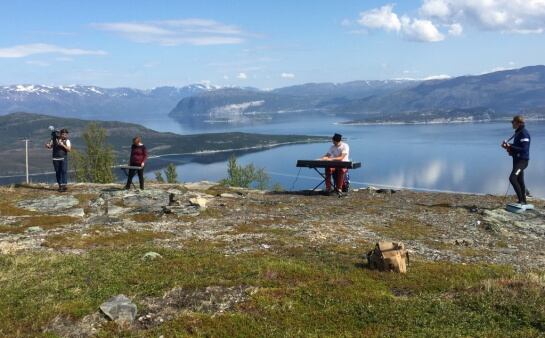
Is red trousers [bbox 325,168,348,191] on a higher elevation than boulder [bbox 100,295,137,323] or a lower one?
higher

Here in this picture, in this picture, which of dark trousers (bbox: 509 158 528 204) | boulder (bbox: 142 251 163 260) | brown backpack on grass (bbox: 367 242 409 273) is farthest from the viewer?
dark trousers (bbox: 509 158 528 204)

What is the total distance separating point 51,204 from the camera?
2727cm

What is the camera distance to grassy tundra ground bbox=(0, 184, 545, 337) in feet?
35.6

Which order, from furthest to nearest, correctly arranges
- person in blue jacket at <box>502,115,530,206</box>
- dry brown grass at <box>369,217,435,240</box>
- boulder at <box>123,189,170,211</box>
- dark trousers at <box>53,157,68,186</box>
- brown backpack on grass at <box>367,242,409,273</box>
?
dark trousers at <box>53,157,68,186</box> < boulder at <box>123,189,170,211</box> < person in blue jacket at <box>502,115,530,206</box> < dry brown grass at <box>369,217,435,240</box> < brown backpack on grass at <box>367,242,409,273</box>

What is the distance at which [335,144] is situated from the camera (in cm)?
3016

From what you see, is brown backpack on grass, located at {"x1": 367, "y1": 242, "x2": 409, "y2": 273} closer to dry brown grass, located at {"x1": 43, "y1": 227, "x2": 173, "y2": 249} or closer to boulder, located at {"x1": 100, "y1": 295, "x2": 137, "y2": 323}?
boulder, located at {"x1": 100, "y1": 295, "x2": 137, "y2": 323}

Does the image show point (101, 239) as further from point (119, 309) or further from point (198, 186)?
point (198, 186)

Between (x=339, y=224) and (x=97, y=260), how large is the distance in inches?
440

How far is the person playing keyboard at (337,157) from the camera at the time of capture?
30.0 metres

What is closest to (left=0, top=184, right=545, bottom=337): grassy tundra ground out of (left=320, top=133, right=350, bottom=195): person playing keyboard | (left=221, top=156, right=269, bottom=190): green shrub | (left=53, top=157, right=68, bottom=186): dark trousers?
(left=53, top=157, right=68, bottom=186): dark trousers

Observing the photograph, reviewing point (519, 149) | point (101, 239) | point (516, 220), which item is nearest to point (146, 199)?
point (101, 239)

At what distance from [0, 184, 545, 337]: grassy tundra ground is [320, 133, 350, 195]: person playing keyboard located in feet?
17.4

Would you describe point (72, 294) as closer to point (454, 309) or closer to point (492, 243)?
A: point (454, 309)

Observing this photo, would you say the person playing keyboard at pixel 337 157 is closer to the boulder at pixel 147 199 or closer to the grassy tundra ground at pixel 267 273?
the grassy tundra ground at pixel 267 273
